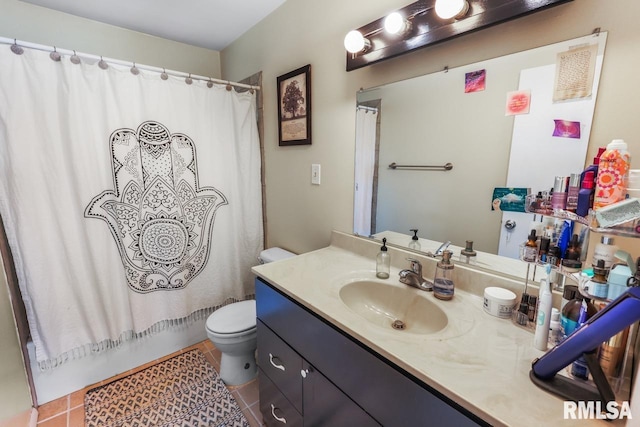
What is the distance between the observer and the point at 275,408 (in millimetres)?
1318

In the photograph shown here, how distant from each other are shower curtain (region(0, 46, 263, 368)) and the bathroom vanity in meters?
0.91

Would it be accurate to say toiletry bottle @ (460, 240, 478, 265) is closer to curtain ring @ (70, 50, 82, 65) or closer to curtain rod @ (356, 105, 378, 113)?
curtain rod @ (356, 105, 378, 113)

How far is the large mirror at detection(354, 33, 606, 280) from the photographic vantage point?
2.91ft

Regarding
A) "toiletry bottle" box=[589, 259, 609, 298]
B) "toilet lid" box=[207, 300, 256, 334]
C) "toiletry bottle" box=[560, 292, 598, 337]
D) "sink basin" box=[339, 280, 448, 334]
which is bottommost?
"toilet lid" box=[207, 300, 256, 334]

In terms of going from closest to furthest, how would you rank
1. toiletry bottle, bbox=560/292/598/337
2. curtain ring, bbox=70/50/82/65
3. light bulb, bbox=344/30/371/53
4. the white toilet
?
1. toiletry bottle, bbox=560/292/598/337
2. light bulb, bbox=344/30/371/53
3. curtain ring, bbox=70/50/82/65
4. the white toilet

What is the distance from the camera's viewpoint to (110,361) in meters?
1.83

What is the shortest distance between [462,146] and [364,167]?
1.58 ft

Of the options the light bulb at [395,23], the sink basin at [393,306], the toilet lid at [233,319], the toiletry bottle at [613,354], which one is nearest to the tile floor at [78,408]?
the toilet lid at [233,319]

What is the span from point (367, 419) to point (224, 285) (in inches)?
62.9

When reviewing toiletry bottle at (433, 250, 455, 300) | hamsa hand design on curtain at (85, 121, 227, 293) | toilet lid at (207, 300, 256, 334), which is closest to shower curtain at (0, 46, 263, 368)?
hamsa hand design on curtain at (85, 121, 227, 293)

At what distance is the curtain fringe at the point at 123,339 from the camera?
64.9 inches

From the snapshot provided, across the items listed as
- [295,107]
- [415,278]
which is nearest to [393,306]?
[415,278]

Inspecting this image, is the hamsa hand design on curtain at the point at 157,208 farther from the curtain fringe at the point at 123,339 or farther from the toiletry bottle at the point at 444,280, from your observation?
the toiletry bottle at the point at 444,280

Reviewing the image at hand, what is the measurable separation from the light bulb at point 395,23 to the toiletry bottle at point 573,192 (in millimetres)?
817
